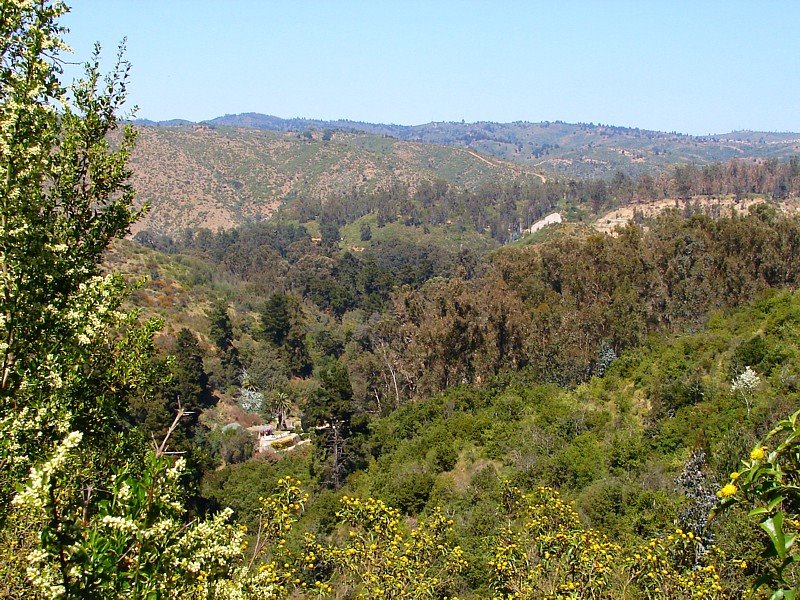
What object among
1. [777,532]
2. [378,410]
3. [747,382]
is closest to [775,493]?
[777,532]

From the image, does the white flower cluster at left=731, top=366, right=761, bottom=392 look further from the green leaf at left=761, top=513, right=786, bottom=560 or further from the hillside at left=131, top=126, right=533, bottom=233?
the hillside at left=131, top=126, right=533, bottom=233

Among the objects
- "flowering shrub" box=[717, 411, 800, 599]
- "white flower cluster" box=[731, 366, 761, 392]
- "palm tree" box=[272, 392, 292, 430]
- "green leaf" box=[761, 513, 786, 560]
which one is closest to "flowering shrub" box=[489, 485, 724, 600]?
"flowering shrub" box=[717, 411, 800, 599]

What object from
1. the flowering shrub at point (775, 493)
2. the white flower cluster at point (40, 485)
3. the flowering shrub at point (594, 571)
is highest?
the flowering shrub at point (775, 493)

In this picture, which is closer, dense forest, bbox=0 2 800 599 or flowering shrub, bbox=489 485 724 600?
dense forest, bbox=0 2 800 599

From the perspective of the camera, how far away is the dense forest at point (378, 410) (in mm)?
4137

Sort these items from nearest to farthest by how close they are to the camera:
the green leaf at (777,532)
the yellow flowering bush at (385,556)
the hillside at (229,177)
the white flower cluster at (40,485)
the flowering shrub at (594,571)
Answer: the green leaf at (777,532) < the white flower cluster at (40,485) < the flowering shrub at (594,571) < the yellow flowering bush at (385,556) < the hillside at (229,177)

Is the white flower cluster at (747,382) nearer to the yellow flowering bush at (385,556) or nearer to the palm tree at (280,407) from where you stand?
the yellow flowering bush at (385,556)

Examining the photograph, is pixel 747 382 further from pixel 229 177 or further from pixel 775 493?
pixel 229 177

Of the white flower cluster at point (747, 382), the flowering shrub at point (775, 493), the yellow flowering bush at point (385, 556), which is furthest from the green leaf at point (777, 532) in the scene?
the white flower cluster at point (747, 382)

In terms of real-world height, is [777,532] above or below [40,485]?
above

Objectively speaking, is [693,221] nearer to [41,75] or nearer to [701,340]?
[701,340]

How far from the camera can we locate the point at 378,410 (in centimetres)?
4834

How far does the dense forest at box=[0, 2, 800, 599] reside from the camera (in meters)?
4.14

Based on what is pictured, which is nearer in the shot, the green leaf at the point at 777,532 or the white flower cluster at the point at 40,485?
the green leaf at the point at 777,532
